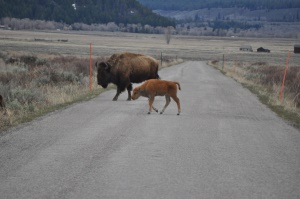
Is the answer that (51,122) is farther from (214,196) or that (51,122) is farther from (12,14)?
(12,14)

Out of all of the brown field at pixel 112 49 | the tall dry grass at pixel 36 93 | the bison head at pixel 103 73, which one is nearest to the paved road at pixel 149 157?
the tall dry grass at pixel 36 93

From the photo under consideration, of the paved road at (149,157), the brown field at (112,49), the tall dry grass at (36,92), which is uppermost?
the paved road at (149,157)

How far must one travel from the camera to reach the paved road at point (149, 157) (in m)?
5.88

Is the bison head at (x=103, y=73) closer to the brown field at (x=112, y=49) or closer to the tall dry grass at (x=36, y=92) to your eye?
the tall dry grass at (x=36, y=92)

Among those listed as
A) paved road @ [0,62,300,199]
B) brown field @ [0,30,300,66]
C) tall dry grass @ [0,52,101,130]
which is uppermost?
paved road @ [0,62,300,199]

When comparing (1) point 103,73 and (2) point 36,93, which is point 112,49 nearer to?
(1) point 103,73

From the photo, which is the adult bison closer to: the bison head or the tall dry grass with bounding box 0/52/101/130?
the bison head

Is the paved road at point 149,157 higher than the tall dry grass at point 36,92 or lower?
higher

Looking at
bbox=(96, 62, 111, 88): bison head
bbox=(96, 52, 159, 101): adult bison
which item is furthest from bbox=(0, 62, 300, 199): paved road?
bbox=(96, 62, 111, 88): bison head

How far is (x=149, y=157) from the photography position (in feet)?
24.8

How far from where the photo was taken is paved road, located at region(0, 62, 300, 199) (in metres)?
5.88

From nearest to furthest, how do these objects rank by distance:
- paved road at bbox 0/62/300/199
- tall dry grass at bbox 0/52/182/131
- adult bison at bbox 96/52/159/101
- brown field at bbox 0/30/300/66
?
paved road at bbox 0/62/300/199 < tall dry grass at bbox 0/52/182/131 < adult bison at bbox 96/52/159/101 < brown field at bbox 0/30/300/66

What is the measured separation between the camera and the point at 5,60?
3488cm

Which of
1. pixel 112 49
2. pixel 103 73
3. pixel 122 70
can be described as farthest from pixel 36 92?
pixel 112 49
